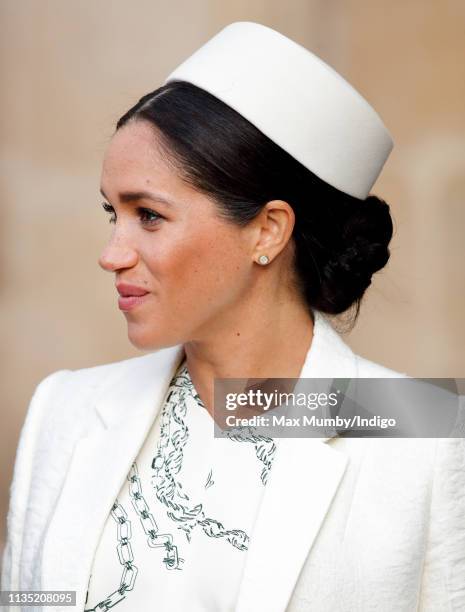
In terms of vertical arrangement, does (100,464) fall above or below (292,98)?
below

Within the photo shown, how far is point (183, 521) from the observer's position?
2.10 metres

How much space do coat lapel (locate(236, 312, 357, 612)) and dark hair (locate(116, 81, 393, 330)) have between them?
255 millimetres

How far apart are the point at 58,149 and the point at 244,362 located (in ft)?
7.36

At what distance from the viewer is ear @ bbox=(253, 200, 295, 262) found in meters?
2.13

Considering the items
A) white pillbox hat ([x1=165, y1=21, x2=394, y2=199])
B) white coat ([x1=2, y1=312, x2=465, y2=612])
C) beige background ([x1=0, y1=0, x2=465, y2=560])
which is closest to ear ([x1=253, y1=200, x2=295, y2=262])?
white pillbox hat ([x1=165, y1=21, x2=394, y2=199])

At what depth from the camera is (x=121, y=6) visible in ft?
13.6

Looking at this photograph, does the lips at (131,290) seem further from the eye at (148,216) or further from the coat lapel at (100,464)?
the coat lapel at (100,464)

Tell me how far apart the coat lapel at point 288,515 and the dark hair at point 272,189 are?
26 cm

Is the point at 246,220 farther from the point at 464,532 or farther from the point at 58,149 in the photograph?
the point at 58,149

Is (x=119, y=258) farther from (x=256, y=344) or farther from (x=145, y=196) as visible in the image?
(x=256, y=344)

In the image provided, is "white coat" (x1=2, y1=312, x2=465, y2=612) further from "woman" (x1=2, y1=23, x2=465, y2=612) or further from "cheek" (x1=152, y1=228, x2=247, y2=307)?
"cheek" (x1=152, y1=228, x2=247, y2=307)

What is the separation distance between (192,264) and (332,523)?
23.1 inches

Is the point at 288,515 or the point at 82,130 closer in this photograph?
the point at 288,515

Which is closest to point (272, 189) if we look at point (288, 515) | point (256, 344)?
point (256, 344)
